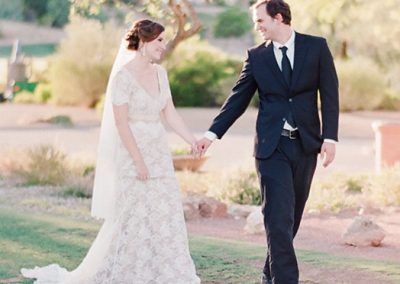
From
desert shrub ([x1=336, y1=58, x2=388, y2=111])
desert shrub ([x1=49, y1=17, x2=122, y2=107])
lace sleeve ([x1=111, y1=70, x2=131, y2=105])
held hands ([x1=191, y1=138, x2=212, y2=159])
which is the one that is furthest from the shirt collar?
desert shrub ([x1=49, y1=17, x2=122, y2=107])

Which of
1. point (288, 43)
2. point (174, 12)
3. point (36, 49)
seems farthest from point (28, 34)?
point (288, 43)

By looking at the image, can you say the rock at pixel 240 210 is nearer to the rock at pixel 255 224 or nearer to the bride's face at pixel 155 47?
the rock at pixel 255 224

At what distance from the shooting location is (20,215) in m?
11.4

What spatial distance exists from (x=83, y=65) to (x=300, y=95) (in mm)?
26154

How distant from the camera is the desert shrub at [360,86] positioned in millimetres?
31562

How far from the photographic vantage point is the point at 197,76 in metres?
33.4

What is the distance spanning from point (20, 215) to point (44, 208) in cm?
142

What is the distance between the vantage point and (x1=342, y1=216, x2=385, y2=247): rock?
1034 centimetres

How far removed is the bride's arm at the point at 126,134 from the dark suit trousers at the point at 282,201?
2.91ft

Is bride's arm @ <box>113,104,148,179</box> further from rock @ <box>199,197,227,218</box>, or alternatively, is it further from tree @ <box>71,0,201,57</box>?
tree @ <box>71,0,201,57</box>

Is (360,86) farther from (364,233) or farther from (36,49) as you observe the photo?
(36,49)

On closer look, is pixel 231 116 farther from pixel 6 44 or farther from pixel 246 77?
pixel 6 44

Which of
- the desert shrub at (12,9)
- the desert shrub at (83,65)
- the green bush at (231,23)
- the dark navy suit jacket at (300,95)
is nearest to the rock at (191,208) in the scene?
the dark navy suit jacket at (300,95)

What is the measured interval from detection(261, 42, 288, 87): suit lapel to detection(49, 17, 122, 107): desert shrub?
25.7 m
